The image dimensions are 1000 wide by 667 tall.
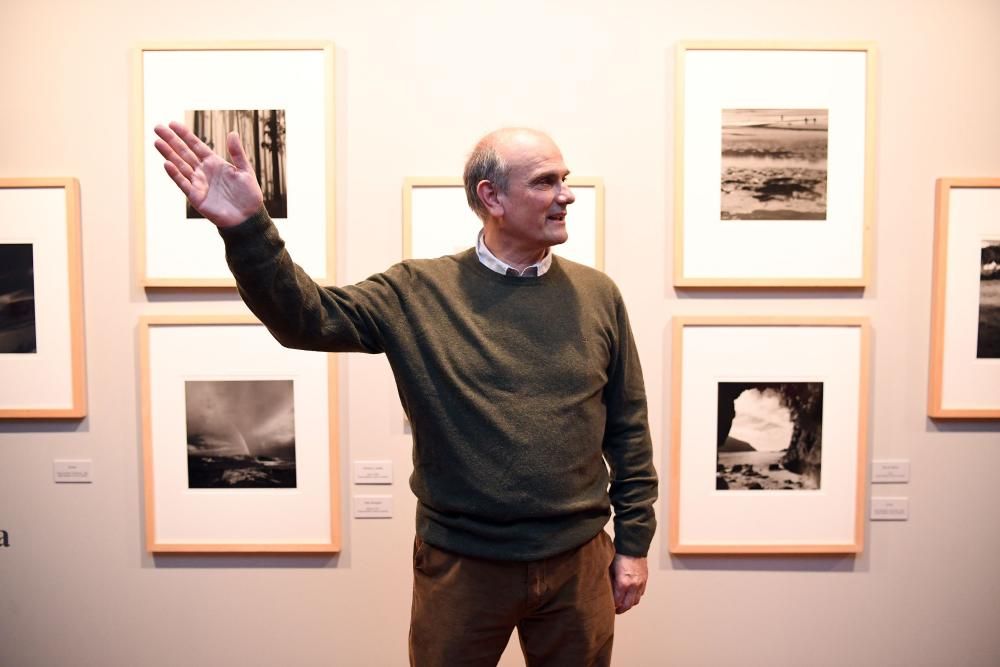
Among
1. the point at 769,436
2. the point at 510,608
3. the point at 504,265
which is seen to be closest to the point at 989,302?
the point at 769,436

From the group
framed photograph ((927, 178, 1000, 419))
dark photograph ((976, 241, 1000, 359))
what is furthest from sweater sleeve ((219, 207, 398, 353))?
dark photograph ((976, 241, 1000, 359))

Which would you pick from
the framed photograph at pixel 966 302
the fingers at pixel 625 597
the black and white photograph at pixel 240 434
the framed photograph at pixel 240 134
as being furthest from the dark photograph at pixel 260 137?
the framed photograph at pixel 966 302

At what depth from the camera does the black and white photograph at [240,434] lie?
1.93 metres

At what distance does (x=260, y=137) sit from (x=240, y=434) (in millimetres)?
900

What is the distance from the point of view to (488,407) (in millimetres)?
1280

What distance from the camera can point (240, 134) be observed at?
185 centimetres

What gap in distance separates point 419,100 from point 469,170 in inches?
24.3

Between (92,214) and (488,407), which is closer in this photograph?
(488,407)

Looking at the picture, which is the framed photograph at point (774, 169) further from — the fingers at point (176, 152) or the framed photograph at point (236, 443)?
the fingers at point (176, 152)

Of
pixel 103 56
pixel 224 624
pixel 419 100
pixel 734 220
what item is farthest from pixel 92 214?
pixel 734 220

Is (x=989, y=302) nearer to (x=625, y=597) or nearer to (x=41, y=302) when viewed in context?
(x=625, y=597)

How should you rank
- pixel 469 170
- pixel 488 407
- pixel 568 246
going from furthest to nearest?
pixel 568 246
pixel 469 170
pixel 488 407

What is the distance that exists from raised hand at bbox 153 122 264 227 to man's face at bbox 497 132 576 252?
Answer: 52cm

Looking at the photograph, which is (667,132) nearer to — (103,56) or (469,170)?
(469,170)
